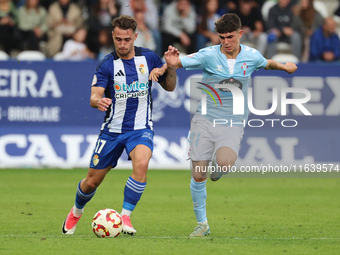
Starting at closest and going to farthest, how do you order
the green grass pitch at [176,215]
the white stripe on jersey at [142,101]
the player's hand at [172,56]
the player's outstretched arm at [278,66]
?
1. the green grass pitch at [176,215]
2. the player's hand at [172,56]
3. the white stripe on jersey at [142,101]
4. the player's outstretched arm at [278,66]

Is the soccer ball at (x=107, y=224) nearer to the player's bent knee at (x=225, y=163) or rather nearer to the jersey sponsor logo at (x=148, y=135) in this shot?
the jersey sponsor logo at (x=148, y=135)

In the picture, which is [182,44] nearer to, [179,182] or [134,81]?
[179,182]

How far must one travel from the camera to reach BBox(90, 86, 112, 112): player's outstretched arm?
256 inches

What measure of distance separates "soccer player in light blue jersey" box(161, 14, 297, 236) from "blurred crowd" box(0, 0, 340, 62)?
764 centimetres

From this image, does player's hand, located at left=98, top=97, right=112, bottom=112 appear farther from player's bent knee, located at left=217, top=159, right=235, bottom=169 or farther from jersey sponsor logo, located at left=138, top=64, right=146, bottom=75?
player's bent knee, located at left=217, top=159, right=235, bottom=169

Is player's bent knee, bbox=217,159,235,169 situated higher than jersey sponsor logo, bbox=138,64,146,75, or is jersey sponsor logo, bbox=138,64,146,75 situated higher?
jersey sponsor logo, bbox=138,64,146,75

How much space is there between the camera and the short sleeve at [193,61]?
7.03 m

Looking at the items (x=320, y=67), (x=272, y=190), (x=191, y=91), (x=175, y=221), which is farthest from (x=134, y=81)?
(x=320, y=67)

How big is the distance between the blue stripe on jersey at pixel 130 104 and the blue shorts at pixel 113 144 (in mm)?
92

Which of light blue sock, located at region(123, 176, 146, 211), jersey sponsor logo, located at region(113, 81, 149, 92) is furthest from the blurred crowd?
light blue sock, located at region(123, 176, 146, 211)

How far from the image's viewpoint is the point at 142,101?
7199 mm

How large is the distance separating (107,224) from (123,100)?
150 centimetres

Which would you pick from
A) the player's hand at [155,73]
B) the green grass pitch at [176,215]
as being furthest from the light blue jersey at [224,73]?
the green grass pitch at [176,215]

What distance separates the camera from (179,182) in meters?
12.1
